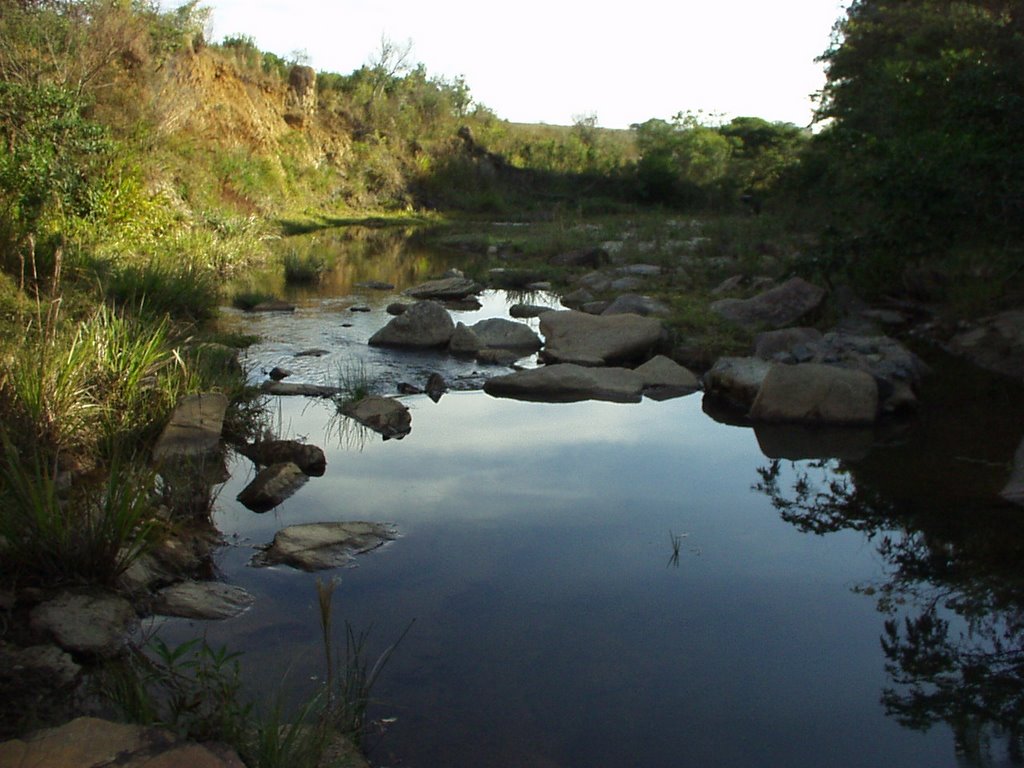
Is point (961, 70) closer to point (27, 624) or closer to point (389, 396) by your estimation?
point (389, 396)

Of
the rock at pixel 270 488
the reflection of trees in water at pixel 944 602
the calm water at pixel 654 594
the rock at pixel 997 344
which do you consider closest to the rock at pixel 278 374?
the calm water at pixel 654 594

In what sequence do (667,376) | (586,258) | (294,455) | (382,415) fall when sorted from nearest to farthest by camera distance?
(294,455) < (382,415) < (667,376) < (586,258)

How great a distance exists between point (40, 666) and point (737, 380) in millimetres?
5738

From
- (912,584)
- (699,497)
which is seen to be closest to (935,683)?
(912,584)

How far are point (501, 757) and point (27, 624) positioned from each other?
1.74 metres

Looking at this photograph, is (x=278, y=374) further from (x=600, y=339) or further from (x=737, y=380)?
(x=737, y=380)

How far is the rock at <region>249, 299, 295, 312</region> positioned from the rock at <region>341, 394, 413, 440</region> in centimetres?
480

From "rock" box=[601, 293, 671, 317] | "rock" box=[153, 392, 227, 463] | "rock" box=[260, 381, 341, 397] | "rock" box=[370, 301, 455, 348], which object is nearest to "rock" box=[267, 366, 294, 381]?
"rock" box=[260, 381, 341, 397]

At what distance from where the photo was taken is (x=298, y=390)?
25.1 feet

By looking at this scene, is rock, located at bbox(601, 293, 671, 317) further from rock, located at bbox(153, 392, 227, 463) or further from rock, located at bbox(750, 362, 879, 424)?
rock, located at bbox(153, 392, 227, 463)

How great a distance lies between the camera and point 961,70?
9.73 metres

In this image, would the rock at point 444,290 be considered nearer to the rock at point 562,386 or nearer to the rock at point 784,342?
the rock at point 784,342

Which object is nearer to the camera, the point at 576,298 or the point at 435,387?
the point at 435,387

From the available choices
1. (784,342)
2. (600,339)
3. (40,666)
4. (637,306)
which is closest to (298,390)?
(600,339)
